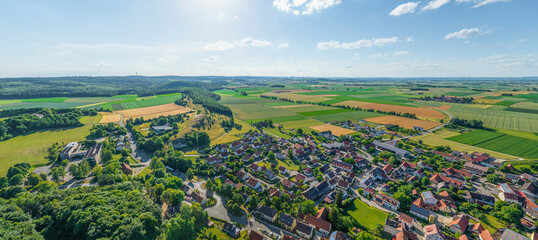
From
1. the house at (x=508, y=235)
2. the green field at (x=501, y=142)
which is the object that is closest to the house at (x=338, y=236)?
the house at (x=508, y=235)

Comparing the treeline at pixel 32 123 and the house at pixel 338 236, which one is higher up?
the treeline at pixel 32 123

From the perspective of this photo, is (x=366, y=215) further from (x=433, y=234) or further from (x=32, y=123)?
(x=32, y=123)

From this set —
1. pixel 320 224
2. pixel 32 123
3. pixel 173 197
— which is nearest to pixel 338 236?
pixel 320 224

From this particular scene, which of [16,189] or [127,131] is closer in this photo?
[16,189]

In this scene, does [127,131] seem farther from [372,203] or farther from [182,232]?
[372,203]

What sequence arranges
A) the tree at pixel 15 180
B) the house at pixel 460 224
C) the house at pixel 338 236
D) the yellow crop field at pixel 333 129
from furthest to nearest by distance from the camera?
the yellow crop field at pixel 333 129 < the tree at pixel 15 180 < the house at pixel 460 224 < the house at pixel 338 236

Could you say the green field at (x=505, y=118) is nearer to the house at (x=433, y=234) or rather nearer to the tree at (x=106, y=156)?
the house at (x=433, y=234)

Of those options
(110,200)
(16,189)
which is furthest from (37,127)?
(110,200)
